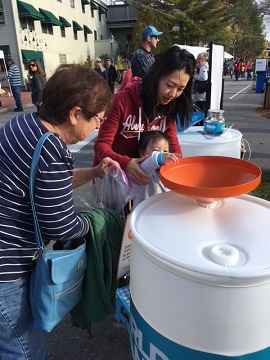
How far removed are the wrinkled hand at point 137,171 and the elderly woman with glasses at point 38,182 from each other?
372 mm

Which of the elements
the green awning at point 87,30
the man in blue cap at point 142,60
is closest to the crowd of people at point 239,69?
the green awning at point 87,30

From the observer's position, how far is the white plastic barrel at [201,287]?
0.94m

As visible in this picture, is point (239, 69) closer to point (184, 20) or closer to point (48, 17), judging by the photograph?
point (184, 20)

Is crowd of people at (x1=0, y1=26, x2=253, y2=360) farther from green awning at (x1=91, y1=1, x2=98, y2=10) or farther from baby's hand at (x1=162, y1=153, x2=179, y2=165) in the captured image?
green awning at (x1=91, y1=1, x2=98, y2=10)

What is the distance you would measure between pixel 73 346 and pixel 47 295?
92 cm

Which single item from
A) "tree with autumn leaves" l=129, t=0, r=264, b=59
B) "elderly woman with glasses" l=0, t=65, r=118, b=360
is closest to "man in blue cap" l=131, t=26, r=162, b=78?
"elderly woman with glasses" l=0, t=65, r=118, b=360

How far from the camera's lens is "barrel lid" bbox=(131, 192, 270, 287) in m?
0.94

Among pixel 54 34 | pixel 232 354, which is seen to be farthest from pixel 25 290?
pixel 54 34

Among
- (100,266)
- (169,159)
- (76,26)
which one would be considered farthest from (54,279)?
(76,26)

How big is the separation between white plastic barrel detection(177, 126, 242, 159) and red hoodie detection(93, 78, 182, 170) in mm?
927

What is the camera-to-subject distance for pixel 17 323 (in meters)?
1.26

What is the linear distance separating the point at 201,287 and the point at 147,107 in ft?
3.59

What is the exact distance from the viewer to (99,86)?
1.19m

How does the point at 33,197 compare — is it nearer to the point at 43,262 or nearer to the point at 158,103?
the point at 43,262
